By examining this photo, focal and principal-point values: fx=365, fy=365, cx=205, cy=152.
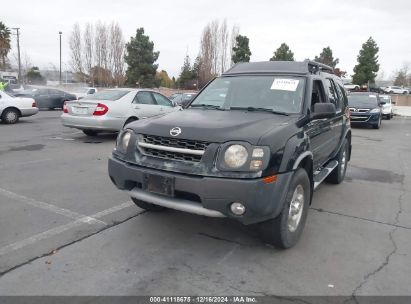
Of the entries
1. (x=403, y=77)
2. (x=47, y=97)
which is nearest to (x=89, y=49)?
(x=47, y=97)

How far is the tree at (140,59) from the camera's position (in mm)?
45344

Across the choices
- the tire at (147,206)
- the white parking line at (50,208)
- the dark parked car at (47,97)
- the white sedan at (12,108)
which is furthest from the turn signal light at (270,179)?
the dark parked car at (47,97)

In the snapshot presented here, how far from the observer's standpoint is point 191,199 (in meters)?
3.49

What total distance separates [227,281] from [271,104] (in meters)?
2.20

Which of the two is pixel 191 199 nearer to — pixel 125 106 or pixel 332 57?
pixel 125 106

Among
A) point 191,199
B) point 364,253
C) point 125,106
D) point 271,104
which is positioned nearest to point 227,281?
point 191,199

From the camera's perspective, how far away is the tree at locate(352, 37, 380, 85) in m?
45.8

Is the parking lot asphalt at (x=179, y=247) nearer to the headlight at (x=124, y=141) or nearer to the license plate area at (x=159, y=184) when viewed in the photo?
the license plate area at (x=159, y=184)

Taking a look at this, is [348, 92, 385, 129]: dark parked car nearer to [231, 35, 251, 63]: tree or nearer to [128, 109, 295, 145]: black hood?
[128, 109, 295, 145]: black hood

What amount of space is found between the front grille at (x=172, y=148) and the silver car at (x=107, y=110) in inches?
250

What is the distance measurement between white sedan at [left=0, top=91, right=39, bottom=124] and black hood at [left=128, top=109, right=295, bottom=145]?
1192 centimetres

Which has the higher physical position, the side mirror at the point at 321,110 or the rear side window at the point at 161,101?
the side mirror at the point at 321,110

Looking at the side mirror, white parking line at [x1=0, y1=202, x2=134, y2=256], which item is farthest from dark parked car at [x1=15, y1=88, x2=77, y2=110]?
the side mirror

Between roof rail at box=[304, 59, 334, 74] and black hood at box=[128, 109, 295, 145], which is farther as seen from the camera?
roof rail at box=[304, 59, 334, 74]
